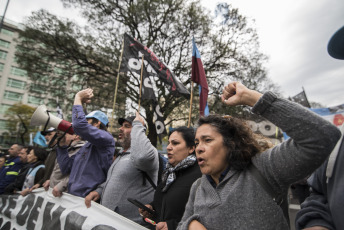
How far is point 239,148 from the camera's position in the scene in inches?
51.5

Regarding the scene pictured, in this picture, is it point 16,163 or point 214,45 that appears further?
point 214,45

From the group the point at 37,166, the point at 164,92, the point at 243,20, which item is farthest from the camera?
the point at 243,20

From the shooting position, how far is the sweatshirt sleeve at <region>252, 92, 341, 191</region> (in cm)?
94

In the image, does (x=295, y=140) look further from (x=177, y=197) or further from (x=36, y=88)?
(x=36, y=88)

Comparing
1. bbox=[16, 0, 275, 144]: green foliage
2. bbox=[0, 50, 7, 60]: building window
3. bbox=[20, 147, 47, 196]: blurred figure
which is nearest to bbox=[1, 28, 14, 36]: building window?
bbox=[0, 50, 7, 60]: building window

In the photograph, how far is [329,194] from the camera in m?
0.98

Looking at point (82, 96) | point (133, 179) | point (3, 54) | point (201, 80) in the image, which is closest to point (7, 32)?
point (3, 54)

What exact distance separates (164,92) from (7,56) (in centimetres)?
4660

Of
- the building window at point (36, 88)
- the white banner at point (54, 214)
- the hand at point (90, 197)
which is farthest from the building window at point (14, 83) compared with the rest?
the hand at point (90, 197)

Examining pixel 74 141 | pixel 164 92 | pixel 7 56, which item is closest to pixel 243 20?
pixel 164 92

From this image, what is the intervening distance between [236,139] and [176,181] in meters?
0.73

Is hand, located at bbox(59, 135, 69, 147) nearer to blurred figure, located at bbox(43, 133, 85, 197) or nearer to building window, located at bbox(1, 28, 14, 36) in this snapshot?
blurred figure, located at bbox(43, 133, 85, 197)

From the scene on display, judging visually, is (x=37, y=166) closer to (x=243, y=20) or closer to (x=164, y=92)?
(x=164, y=92)

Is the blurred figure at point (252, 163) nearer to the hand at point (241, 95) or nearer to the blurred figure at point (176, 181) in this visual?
the hand at point (241, 95)
